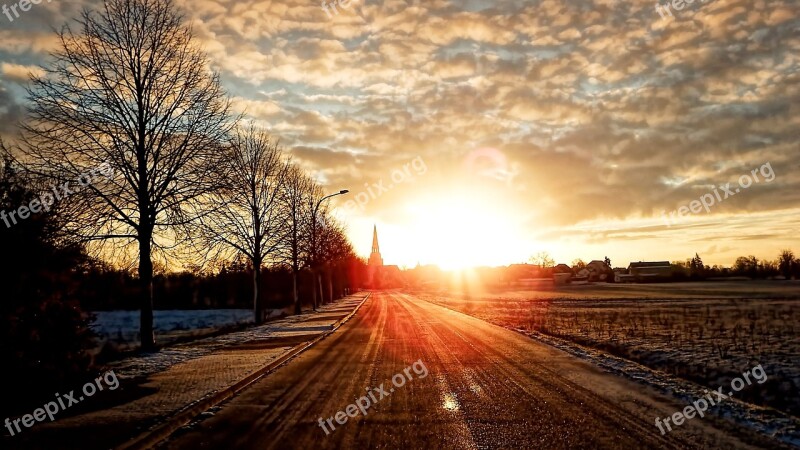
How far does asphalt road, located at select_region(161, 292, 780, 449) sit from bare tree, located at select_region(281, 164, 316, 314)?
26229 mm

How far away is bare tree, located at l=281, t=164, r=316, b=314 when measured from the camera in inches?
1648

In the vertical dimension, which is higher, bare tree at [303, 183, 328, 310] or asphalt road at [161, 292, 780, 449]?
bare tree at [303, 183, 328, 310]

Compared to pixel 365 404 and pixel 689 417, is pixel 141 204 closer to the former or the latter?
pixel 365 404

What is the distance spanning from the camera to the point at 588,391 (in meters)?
9.70

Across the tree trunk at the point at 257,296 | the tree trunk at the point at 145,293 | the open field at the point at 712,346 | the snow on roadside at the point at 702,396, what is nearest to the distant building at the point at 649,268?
the tree trunk at the point at 257,296

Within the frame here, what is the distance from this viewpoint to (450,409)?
8469 millimetres

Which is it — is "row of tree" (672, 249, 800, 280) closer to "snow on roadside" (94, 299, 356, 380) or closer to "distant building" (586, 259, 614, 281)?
"distant building" (586, 259, 614, 281)

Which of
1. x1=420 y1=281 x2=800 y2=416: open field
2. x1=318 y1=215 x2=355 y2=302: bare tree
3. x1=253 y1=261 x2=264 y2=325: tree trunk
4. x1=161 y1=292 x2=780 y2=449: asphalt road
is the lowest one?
x1=420 y1=281 x2=800 y2=416: open field

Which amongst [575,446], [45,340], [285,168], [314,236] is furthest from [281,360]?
[314,236]

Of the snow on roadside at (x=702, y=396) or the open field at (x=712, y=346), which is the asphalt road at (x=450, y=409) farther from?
the open field at (x=712, y=346)

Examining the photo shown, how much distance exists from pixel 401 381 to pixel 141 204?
11.4m

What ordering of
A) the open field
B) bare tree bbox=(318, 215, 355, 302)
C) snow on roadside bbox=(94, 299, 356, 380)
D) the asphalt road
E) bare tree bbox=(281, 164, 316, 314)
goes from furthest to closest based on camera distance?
bare tree bbox=(318, 215, 355, 302), bare tree bbox=(281, 164, 316, 314), snow on roadside bbox=(94, 299, 356, 380), the open field, the asphalt road

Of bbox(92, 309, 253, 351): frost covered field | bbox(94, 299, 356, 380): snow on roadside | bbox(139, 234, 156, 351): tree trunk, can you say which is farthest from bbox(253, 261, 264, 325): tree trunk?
bbox(139, 234, 156, 351): tree trunk

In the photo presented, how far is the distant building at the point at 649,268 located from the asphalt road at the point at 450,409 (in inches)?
4666
